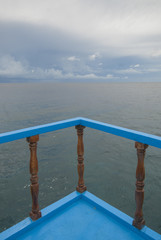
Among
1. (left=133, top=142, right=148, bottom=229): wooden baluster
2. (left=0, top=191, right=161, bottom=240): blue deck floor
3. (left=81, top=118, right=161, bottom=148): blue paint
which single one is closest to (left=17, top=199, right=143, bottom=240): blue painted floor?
(left=0, top=191, right=161, bottom=240): blue deck floor

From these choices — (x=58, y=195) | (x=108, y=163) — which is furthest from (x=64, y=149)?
(x=58, y=195)

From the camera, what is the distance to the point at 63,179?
33.3 feet

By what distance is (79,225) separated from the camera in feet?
8.19

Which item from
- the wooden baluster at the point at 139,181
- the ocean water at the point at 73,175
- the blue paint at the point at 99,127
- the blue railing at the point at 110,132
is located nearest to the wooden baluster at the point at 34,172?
the blue railing at the point at 110,132

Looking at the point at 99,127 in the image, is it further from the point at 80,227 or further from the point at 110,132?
the point at 80,227

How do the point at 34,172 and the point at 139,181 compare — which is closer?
the point at 139,181

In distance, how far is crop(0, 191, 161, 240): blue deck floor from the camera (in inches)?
90.2

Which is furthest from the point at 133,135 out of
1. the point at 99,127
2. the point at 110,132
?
Result: the point at 99,127

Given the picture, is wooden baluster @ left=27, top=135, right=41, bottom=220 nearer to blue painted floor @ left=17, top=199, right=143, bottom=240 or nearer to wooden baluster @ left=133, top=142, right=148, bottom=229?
blue painted floor @ left=17, top=199, right=143, bottom=240

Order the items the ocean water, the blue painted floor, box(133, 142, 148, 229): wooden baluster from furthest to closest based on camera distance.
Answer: the ocean water < the blue painted floor < box(133, 142, 148, 229): wooden baluster

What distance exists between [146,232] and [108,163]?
1018 centimetres

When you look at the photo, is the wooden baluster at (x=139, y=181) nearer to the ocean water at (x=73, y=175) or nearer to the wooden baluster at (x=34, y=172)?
the wooden baluster at (x=34, y=172)

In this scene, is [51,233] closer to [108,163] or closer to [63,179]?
[63,179]

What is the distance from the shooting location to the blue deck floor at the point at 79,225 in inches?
90.2
